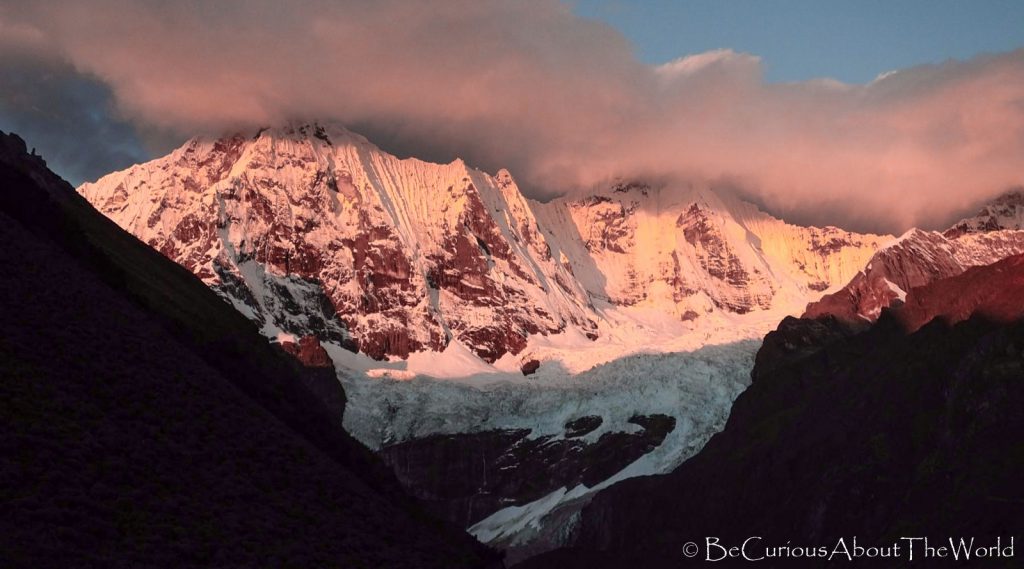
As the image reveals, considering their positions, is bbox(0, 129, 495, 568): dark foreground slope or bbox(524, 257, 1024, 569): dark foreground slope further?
bbox(524, 257, 1024, 569): dark foreground slope

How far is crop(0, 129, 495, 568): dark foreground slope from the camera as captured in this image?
47688mm

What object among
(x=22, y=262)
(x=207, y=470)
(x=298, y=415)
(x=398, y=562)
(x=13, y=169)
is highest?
(x=13, y=169)

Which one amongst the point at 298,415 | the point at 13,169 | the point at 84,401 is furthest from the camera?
the point at 13,169

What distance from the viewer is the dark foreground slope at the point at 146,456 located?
47.7m

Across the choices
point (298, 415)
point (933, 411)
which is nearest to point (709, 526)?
point (933, 411)

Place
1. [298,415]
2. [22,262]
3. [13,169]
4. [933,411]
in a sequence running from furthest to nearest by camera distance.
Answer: [933,411], [13,169], [298,415], [22,262]

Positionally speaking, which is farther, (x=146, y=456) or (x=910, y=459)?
(x=910, y=459)

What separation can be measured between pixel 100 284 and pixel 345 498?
20311mm

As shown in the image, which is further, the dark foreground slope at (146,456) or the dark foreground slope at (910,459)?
the dark foreground slope at (910,459)

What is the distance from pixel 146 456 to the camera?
54062mm

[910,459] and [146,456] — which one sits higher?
[910,459]

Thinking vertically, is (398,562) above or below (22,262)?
below

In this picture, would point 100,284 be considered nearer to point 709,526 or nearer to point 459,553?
point 459,553

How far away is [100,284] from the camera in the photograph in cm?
7369
